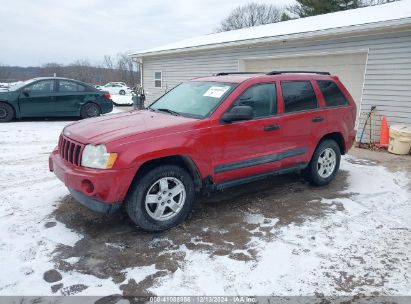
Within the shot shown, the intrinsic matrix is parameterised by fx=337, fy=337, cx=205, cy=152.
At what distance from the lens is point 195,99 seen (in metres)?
4.45

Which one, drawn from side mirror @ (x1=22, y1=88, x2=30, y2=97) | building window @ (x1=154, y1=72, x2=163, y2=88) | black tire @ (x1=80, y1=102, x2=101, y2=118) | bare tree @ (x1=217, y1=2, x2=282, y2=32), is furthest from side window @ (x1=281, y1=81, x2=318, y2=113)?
bare tree @ (x1=217, y1=2, x2=282, y2=32)

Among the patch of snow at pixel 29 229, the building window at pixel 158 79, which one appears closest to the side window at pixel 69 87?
the patch of snow at pixel 29 229

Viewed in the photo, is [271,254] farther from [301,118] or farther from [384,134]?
[384,134]

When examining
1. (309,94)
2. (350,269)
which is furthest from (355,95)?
(350,269)

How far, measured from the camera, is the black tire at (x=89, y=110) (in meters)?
11.6

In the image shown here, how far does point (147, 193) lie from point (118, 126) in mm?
861

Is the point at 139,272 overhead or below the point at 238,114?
below

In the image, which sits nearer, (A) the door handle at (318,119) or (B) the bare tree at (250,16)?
(A) the door handle at (318,119)

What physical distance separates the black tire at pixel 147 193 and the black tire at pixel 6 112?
354 inches

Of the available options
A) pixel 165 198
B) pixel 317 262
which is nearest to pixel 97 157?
pixel 165 198

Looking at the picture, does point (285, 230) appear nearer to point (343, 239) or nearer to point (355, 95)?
point (343, 239)

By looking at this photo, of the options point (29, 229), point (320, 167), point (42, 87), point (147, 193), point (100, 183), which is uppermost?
point (42, 87)

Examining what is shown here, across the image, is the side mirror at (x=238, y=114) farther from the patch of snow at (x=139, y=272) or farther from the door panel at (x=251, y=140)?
the patch of snow at (x=139, y=272)

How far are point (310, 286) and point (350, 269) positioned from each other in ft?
1.70
